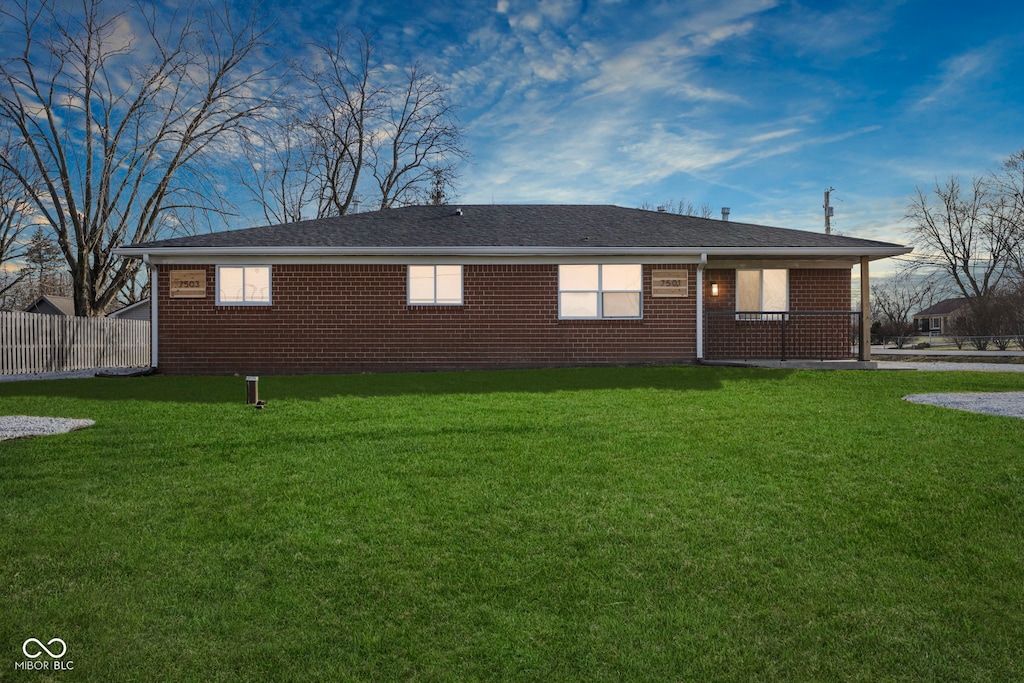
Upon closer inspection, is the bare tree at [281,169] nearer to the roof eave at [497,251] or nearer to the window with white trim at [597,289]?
the roof eave at [497,251]

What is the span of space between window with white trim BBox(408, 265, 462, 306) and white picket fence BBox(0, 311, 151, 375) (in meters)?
11.8

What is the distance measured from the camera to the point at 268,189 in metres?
30.1

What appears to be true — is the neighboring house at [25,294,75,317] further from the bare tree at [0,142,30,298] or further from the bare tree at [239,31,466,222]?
the bare tree at [239,31,466,222]

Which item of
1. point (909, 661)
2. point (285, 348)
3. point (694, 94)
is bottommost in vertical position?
point (909, 661)

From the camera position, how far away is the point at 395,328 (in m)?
13.8

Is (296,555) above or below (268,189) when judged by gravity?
below

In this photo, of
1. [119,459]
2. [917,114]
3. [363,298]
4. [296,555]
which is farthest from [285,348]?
[917,114]

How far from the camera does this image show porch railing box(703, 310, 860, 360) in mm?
14312

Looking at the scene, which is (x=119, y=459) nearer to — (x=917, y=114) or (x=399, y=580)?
(x=399, y=580)

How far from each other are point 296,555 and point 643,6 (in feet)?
51.7

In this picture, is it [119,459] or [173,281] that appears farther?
[173,281]

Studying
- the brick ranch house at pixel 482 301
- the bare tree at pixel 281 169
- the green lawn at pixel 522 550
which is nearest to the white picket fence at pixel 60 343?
the brick ranch house at pixel 482 301

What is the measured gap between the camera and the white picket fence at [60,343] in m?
16.6

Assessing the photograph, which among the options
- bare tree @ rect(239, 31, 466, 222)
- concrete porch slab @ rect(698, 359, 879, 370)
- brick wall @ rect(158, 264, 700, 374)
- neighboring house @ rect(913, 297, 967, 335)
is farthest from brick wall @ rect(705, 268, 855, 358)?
neighboring house @ rect(913, 297, 967, 335)
